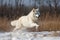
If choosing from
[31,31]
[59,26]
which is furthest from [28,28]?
[59,26]

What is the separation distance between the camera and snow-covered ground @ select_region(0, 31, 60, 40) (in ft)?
7.59

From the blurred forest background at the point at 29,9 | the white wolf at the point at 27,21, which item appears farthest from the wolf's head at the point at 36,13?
the blurred forest background at the point at 29,9

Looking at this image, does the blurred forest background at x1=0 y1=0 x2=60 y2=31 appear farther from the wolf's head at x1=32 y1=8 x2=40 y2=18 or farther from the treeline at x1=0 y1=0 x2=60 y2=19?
the wolf's head at x1=32 y1=8 x2=40 y2=18

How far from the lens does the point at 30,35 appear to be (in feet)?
7.73

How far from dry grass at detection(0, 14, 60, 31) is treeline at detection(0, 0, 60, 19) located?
0.06 m

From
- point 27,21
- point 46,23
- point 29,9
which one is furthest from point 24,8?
point 46,23

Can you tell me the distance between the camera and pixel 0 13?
2527 millimetres

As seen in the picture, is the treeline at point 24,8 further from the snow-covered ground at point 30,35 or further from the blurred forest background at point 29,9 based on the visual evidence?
the snow-covered ground at point 30,35

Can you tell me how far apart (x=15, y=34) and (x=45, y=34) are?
353 millimetres

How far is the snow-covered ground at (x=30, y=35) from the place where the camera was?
7.59 ft

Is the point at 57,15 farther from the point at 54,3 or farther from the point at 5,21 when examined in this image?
the point at 5,21

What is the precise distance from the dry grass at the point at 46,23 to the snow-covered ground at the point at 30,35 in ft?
0.22

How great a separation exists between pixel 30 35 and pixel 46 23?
276mm

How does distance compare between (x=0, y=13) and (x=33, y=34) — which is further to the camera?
(x=0, y=13)
